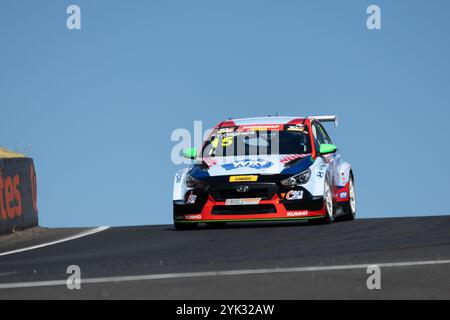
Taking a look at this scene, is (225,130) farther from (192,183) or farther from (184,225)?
(184,225)

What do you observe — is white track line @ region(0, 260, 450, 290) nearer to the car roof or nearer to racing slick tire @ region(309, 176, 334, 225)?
racing slick tire @ region(309, 176, 334, 225)

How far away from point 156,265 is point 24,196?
25.6ft

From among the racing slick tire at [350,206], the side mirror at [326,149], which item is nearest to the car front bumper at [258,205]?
the side mirror at [326,149]

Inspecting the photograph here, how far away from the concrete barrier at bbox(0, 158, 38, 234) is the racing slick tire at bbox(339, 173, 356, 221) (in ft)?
15.7

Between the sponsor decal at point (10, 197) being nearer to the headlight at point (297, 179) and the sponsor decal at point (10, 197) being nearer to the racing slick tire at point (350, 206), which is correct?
the headlight at point (297, 179)

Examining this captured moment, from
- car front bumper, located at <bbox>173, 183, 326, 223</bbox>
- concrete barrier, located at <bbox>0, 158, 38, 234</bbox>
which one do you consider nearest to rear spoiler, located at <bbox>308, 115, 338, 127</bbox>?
car front bumper, located at <bbox>173, 183, 326, 223</bbox>

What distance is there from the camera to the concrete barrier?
16.9 metres

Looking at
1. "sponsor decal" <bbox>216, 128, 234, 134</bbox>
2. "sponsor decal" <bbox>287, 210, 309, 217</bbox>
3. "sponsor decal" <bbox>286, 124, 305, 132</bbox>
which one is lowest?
"sponsor decal" <bbox>287, 210, 309, 217</bbox>

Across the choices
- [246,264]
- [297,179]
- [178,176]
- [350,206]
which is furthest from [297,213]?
[246,264]

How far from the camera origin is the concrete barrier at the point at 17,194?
55.6 feet

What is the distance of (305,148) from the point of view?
669 inches
